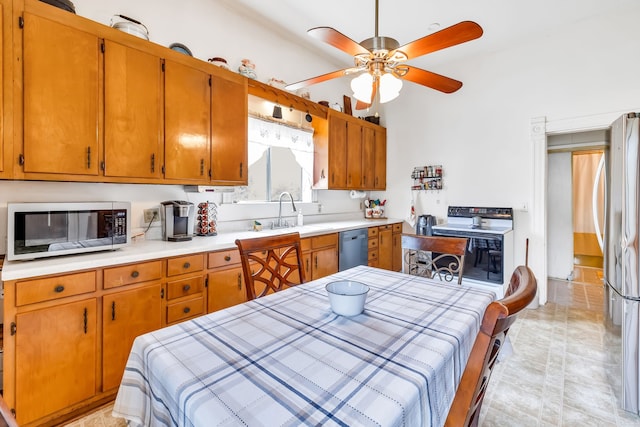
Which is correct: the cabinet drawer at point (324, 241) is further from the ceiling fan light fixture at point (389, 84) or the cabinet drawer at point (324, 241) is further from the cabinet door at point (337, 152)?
the ceiling fan light fixture at point (389, 84)

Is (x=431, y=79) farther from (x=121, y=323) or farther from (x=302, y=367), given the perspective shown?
(x=121, y=323)

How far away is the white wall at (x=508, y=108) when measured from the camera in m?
3.07

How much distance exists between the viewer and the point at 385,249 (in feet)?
13.6

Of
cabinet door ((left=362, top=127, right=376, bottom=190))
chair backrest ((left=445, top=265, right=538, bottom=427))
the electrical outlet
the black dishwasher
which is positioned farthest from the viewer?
cabinet door ((left=362, top=127, right=376, bottom=190))

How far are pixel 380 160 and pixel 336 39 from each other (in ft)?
10.5

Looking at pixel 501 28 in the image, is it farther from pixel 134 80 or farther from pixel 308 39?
pixel 134 80

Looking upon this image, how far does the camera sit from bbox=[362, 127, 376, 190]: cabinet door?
4.27m

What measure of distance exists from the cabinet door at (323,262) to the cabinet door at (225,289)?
0.87 m

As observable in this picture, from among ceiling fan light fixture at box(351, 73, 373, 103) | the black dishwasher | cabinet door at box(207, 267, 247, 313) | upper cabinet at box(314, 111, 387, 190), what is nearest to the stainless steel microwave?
cabinet door at box(207, 267, 247, 313)

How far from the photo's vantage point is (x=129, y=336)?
183 cm

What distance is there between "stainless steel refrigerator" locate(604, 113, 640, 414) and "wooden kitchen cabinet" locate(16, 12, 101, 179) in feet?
10.4

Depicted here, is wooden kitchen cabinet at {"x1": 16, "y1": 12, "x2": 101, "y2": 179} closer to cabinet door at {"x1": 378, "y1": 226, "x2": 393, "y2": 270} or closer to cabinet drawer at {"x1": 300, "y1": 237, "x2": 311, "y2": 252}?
cabinet drawer at {"x1": 300, "y1": 237, "x2": 311, "y2": 252}

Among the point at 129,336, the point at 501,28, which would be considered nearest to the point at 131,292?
the point at 129,336

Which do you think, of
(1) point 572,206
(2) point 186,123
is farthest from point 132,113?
(1) point 572,206
